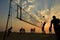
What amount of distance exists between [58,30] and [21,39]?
36.4ft

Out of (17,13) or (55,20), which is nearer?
(55,20)

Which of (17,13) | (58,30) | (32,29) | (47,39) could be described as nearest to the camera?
(58,30)

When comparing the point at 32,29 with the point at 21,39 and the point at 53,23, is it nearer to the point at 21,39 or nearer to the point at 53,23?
the point at 21,39

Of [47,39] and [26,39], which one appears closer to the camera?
[47,39]

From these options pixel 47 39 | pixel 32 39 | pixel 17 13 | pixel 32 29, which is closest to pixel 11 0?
pixel 17 13

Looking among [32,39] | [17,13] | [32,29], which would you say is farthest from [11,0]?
[32,29]

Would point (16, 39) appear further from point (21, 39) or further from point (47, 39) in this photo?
point (47, 39)

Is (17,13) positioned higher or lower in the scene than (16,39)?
higher

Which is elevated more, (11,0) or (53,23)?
(11,0)

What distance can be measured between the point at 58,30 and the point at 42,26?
14.8 metres

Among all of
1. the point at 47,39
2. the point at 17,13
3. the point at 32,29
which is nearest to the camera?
the point at 17,13

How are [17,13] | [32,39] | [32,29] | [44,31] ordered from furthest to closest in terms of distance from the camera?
[32,29] < [44,31] < [32,39] < [17,13]

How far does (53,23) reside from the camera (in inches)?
554

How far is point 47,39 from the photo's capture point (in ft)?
71.9
